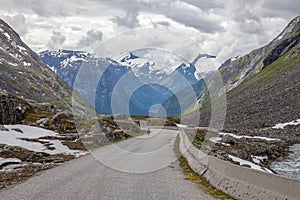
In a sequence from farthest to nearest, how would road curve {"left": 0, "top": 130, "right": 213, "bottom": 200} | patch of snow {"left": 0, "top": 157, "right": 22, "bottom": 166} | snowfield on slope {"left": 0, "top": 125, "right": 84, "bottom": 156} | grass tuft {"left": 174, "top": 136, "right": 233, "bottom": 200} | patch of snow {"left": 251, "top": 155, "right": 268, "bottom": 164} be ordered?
patch of snow {"left": 251, "top": 155, "right": 268, "bottom": 164} < snowfield on slope {"left": 0, "top": 125, "right": 84, "bottom": 156} < patch of snow {"left": 0, "top": 157, "right": 22, "bottom": 166} < grass tuft {"left": 174, "top": 136, "right": 233, "bottom": 200} < road curve {"left": 0, "top": 130, "right": 213, "bottom": 200}

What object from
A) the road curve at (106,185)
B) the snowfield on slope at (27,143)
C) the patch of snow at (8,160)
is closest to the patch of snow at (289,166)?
the road curve at (106,185)

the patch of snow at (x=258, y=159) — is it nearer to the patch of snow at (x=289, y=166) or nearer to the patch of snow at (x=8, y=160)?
the patch of snow at (x=289, y=166)

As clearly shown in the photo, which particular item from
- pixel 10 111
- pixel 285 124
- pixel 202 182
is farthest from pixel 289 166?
pixel 285 124

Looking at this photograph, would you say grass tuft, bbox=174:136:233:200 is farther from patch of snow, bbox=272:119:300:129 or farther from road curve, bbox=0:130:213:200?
patch of snow, bbox=272:119:300:129

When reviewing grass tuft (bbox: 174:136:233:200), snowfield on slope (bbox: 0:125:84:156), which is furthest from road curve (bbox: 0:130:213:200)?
snowfield on slope (bbox: 0:125:84:156)


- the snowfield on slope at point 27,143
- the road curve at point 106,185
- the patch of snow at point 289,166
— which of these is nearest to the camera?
the road curve at point 106,185

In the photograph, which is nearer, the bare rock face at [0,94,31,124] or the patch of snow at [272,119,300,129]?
the bare rock face at [0,94,31,124]

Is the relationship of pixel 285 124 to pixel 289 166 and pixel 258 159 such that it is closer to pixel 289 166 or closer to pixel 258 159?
pixel 258 159

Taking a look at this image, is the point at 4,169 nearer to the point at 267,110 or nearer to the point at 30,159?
the point at 30,159

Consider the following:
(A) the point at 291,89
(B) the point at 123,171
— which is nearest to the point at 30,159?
(B) the point at 123,171

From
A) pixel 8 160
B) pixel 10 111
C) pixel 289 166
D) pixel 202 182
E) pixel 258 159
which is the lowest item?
pixel 289 166

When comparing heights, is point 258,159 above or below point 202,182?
below

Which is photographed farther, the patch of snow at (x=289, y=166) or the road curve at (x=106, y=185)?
the patch of snow at (x=289, y=166)

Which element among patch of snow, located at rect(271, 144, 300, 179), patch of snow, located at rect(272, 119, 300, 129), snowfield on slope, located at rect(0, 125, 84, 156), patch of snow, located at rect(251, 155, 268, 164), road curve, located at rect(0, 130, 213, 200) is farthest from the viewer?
patch of snow, located at rect(272, 119, 300, 129)
